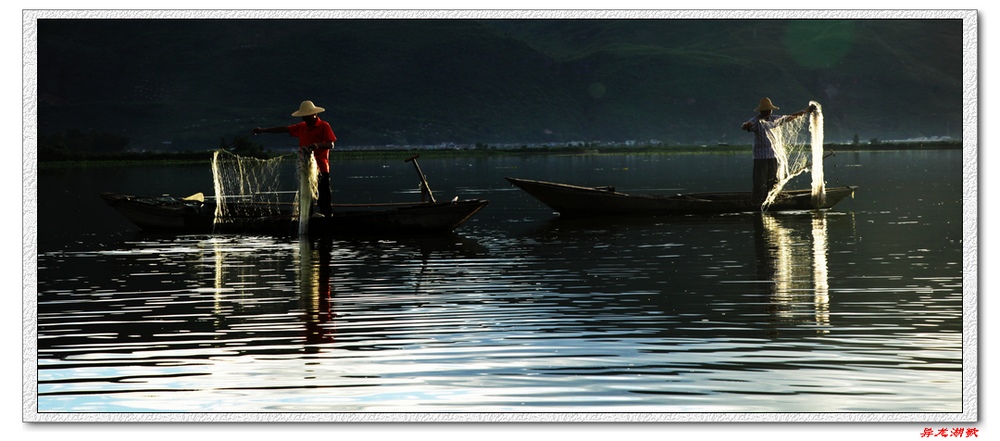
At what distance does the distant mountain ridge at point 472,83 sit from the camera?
371 feet

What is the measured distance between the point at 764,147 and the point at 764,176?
37.8 inches

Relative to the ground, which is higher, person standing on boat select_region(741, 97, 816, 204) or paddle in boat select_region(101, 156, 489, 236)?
person standing on boat select_region(741, 97, 816, 204)

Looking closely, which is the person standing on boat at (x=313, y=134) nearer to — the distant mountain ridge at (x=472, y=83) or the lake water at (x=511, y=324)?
the lake water at (x=511, y=324)

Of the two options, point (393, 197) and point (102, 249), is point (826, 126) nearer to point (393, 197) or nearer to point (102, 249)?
point (393, 197)

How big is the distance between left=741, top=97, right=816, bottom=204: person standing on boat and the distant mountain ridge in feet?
265

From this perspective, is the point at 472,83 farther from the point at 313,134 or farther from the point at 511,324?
the point at 511,324

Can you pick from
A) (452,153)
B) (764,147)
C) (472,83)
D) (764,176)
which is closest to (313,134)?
(764,147)

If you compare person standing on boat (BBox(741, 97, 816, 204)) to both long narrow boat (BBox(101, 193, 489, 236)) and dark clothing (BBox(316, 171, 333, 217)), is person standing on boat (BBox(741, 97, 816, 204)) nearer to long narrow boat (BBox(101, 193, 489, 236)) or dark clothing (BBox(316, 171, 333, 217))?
long narrow boat (BBox(101, 193, 489, 236))

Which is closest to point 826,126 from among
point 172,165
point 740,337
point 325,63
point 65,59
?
point 325,63

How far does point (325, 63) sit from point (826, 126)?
5896 cm

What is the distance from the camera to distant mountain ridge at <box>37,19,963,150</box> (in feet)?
371

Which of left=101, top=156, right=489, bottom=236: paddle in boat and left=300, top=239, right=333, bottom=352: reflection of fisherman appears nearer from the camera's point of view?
left=300, top=239, right=333, bottom=352: reflection of fisherman

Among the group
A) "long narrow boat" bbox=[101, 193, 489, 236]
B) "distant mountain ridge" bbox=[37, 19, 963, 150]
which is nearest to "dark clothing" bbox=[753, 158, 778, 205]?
"long narrow boat" bbox=[101, 193, 489, 236]
